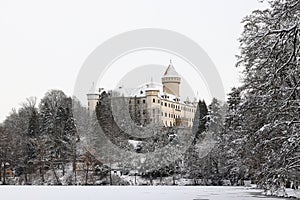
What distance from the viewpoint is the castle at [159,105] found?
316 feet

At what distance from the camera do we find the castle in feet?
316

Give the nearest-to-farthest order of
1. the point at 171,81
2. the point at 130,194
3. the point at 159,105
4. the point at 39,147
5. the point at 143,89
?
the point at 130,194 → the point at 39,147 → the point at 159,105 → the point at 143,89 → the point at 171,81

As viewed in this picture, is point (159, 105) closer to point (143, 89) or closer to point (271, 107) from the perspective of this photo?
point (143, 89)

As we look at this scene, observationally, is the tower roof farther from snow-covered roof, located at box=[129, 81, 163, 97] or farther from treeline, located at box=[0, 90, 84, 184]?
treeline, located at box=[0, 90, 84, 184]

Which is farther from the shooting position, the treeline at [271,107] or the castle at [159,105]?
the castle at [159,105]

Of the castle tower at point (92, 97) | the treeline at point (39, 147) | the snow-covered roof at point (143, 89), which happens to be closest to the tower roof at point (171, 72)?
the snow-covered roof at point (143, 89)

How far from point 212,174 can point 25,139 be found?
961 inches

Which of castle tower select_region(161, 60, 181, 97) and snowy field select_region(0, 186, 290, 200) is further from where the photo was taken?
castle tower select_region(161, 60, 181, 97)

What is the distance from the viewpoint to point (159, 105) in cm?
10562

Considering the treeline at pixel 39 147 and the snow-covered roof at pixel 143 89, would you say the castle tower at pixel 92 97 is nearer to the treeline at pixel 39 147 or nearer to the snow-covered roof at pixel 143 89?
the snow-covered roof at pixel 143 89

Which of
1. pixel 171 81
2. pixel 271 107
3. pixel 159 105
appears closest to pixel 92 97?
pixel 159 105

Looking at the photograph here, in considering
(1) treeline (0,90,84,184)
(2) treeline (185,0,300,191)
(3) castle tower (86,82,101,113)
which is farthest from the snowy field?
(3) castle tower (86,82,101,113)

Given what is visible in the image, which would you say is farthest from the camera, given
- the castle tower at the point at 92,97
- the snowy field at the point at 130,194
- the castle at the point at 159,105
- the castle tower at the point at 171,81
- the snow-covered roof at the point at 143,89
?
the castle tower at the point at 171,81

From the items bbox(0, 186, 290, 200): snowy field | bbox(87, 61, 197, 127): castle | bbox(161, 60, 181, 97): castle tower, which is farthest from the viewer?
bbox(161, 60, 181, 97): castle tower
